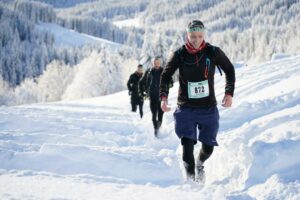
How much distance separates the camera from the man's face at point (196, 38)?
6.02 metres

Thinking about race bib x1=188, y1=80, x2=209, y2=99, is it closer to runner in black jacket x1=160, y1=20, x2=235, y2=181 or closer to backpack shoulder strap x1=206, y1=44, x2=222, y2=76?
runner in black jacket x1=160, y1=20, x2=235, y2=181

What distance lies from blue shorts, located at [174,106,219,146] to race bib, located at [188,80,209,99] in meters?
0.19

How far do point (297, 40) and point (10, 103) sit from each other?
77464mm

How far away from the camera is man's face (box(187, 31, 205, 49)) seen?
6016mm

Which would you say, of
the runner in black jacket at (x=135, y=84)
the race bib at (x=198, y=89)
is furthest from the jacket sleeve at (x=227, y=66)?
the runner in black jacket at (x=135, y=84)

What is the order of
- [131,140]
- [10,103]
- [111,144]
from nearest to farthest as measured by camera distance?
[111,144], [131,140], [10,103]

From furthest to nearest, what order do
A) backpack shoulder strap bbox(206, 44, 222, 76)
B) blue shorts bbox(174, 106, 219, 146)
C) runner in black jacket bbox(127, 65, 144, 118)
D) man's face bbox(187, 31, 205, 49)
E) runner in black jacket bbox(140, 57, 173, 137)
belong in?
1. runner in black jacket bbox(127, 65, 144, 118)
2. runner in black jacket bbox(140, 57, 173, 137)
3. blue shorts bbox(174, 106, 219, 146)
4. backpack shoulder strap bbox(206, 44, 222, 76)
5. man's face bbox(187, 31, 205, 49)

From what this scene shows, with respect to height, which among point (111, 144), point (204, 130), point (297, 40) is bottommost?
point (297, 40)

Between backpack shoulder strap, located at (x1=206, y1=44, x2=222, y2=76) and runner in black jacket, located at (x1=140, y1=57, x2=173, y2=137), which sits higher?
backpack shoulder strap, located at (x1=206, y1=44, x2=222, y2=76)

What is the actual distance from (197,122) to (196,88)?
0.47 meters

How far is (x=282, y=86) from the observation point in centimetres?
1423

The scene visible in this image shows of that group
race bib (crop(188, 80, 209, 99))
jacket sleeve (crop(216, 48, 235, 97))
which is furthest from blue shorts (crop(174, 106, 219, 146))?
jacket sleeve (crop(216, 48, 235, 97))

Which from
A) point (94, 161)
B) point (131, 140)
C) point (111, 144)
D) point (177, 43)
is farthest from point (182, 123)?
point (177, 43)

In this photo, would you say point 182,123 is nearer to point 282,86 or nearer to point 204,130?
point 204,130
